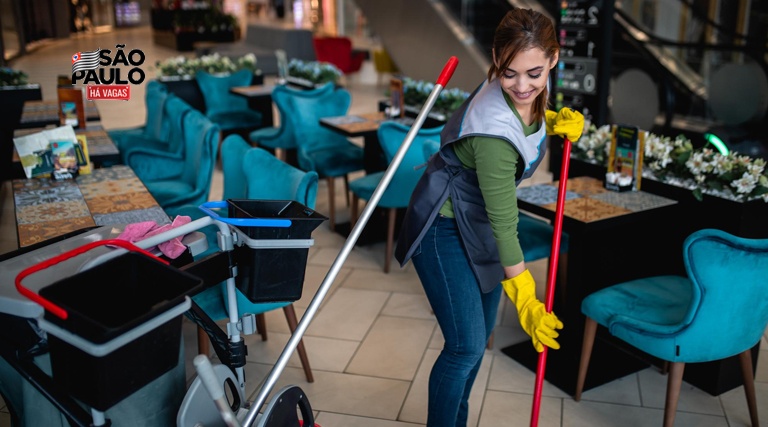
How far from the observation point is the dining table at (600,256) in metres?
3.00

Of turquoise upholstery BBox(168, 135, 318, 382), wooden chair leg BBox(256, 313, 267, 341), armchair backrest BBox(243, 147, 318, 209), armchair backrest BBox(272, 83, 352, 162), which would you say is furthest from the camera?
armchair backrest BBox(272, 83, 352, 162)

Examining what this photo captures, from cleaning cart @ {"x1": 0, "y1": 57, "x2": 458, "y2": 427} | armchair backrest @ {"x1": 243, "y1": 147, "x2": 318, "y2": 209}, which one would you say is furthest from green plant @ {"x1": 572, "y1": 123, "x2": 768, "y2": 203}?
cleaning cart @ {"x1": 0, "y1": 57, "x2": 458, "y2": 427}

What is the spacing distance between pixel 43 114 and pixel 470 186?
4.10m

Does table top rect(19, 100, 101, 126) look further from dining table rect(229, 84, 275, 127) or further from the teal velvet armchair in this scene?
dining table rect(229, 84, 275, 127)

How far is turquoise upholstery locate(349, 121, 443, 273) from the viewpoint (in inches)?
158

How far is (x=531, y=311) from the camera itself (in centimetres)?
203

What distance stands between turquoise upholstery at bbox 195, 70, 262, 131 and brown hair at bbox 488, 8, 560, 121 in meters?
5.26

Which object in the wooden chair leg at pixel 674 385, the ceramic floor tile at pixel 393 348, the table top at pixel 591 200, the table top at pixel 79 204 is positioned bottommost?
the ceramic floor tile at pixel 393 348

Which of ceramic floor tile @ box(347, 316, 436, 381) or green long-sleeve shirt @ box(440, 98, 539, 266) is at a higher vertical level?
green long-sleeve shirt @ box(440, 98, 539, 266)

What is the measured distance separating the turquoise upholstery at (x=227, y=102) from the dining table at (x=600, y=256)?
4.24 m

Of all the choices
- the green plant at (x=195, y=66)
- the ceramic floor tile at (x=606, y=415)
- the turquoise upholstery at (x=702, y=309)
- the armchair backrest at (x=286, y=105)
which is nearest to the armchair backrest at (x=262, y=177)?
the turquoise upholstery at (x=702, y=309)

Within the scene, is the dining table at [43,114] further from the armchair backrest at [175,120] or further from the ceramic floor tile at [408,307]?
the ceramic floor tile at [408,307]

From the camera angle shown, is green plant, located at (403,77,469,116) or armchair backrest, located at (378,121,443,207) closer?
armchair backrest, located at (378,121,443,207)

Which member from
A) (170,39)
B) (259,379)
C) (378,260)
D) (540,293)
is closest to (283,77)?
(378,260)
